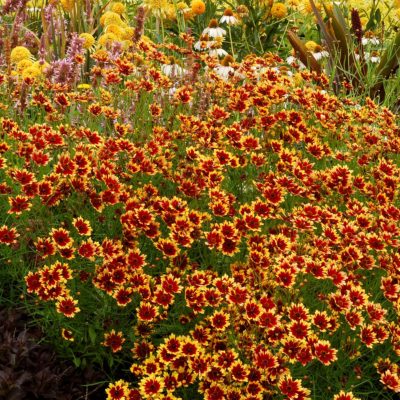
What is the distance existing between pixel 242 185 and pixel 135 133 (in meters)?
0.72

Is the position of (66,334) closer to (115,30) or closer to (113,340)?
(113,340)

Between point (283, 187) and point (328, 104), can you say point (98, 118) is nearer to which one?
point (328, 104)

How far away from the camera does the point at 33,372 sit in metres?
2.41

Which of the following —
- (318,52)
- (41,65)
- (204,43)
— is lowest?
(318,52)

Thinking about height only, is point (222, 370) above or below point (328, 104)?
below

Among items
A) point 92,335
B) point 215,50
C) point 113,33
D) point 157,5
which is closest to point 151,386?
point 92,335

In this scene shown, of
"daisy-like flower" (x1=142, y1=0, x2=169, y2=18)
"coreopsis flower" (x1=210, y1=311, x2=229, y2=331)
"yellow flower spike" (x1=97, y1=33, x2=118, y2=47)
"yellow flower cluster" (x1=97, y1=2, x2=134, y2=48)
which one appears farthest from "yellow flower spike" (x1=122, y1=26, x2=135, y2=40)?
"coreopsis flower" (x1=210, y1=311, x2=229, y2=331)

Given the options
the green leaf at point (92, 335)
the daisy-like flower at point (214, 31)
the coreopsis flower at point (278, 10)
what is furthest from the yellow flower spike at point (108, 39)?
the coreopsis flower at point (278, 10)

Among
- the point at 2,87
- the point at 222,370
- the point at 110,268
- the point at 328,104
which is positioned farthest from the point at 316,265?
the point at 2,87

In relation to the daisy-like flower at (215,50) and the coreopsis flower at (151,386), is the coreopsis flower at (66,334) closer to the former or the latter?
the coreopsis flower at (151,386)

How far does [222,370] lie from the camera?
208 cm

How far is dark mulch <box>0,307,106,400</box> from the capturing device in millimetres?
2287

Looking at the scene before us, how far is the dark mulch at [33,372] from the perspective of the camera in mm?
2287

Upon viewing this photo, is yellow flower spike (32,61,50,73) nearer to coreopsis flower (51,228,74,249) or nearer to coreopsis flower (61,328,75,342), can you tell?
coreopsis flower (51,228,74,249)
